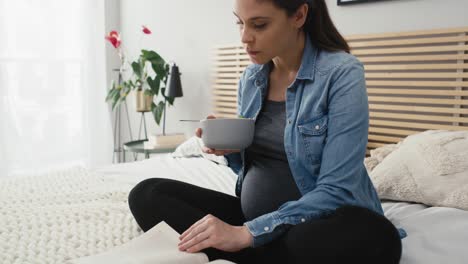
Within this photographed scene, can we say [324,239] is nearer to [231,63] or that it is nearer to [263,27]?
[263,27]

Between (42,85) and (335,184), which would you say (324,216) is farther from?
(42,85)

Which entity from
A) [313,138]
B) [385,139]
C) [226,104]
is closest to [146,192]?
[313,138]

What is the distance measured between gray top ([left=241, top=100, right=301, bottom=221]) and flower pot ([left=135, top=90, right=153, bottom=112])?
1.99m

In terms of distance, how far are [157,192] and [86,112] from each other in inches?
109

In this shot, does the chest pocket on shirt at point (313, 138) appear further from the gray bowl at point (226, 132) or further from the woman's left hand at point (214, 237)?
the woman's left hand at point (214, 237)

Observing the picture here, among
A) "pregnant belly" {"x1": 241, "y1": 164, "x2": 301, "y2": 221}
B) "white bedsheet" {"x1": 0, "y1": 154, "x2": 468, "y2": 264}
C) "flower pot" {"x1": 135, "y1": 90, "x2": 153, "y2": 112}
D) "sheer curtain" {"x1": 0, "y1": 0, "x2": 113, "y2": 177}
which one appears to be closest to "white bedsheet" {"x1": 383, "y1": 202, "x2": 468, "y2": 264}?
"white bedsheet" {"x1": 0, "y1": 154, "x2": 468, "y2": 264}

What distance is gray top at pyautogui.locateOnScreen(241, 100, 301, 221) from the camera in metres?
1.16

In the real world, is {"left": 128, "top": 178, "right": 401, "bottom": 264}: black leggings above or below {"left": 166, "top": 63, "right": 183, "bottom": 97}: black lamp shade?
below

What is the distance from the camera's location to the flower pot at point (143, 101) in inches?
124

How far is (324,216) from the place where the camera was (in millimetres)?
1022

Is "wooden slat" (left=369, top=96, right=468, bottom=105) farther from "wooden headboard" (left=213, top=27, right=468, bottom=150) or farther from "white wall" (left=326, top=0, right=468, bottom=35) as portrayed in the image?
"white wall" (left=326, top=0, right=468, bottom=35)

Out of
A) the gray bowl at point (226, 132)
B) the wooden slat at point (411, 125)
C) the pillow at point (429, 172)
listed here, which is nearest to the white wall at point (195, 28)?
the wooden slat at point (411, 125)

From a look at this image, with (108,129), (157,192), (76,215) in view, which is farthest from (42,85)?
(157,192)

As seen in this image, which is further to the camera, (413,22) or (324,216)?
(413,22)
